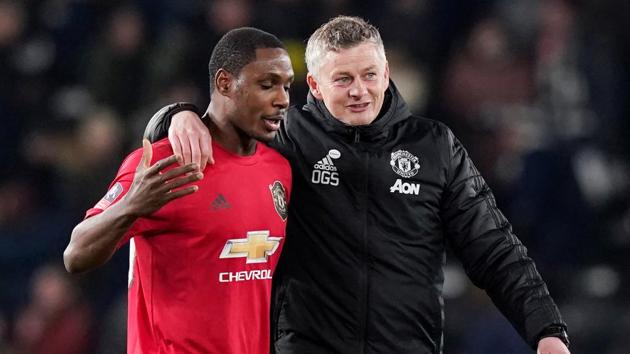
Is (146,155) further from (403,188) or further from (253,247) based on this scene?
(403,188)

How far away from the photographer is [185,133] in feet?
13.7

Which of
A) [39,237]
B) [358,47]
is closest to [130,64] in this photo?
[39,237]

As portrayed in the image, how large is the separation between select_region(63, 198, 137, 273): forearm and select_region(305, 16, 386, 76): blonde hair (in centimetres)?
115

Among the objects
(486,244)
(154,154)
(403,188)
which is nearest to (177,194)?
(154,154)

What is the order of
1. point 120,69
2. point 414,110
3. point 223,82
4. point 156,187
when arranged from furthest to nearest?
point 120,69
point 414,110
point 223,82
point 156,187

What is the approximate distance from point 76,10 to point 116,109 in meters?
0.99

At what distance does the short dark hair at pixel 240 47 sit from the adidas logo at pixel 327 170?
482 millimetres

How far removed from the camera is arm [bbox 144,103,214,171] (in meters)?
4.09

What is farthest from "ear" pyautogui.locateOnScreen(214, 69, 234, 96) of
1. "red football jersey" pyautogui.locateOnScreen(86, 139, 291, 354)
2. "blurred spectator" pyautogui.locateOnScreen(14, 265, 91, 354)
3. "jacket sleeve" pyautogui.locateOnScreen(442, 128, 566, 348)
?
"blurred spectator" pyautogui.locateOnScreen(14, 265, 91, 354)

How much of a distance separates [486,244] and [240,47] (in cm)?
121

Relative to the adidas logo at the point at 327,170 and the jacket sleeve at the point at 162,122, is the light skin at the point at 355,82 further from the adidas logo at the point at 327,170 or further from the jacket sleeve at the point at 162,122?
the jacket sleeve at the point at 162,122

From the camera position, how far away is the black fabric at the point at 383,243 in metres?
4.42

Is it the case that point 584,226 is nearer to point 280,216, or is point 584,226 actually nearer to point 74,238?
point 280,216

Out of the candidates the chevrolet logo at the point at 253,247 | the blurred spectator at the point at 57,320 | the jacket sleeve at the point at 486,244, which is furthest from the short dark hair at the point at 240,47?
the blurred spectator at the point at 57,320
